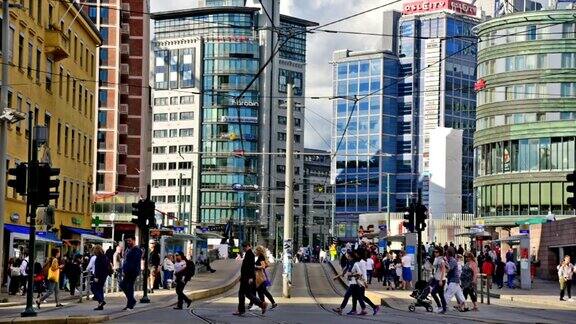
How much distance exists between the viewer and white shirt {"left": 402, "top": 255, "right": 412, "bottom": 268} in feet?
171

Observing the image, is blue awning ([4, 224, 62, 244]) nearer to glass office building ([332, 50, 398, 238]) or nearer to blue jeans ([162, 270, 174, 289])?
blue jeans ([162, 270, 174, 289])

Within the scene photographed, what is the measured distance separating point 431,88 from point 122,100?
72.7m

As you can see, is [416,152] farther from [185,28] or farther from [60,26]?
[60,26]

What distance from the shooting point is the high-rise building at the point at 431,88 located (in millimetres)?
178363

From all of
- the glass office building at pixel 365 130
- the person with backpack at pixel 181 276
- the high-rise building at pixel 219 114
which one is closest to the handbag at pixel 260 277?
the person with backpack at pixel 181 276

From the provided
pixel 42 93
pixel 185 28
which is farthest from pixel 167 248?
pixel 185 28

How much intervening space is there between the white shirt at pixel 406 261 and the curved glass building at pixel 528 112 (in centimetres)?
4137

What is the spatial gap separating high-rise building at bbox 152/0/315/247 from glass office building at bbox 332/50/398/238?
17.8 metres

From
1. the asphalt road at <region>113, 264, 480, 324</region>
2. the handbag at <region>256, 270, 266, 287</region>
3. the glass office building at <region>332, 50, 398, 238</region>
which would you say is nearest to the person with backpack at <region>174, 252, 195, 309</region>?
the asphalt road at <region>113, 264, 480, 324</region>

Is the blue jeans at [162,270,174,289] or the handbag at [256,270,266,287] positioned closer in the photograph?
the handbag at [256,270,266,287]

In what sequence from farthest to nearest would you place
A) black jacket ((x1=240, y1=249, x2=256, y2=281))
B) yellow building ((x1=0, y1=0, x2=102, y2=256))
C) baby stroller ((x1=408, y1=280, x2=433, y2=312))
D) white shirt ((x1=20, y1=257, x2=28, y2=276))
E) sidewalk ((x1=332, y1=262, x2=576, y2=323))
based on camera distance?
yellow building ((x1=0, y1=0, x2=102, y2=256)) < white shirt ((x1=20, y1=257, x2=28, y2=276)) < baby stroller ((x1=408, y1=280, x2=433, y2=312)) < sidewalk ((x1=332, y1=262, x2=576, y2=323)) < black jacket ((x1=240, y1=249, x2=256, y2=281))

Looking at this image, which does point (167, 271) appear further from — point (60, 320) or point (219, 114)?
point (219, 114)

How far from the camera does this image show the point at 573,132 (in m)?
91.7

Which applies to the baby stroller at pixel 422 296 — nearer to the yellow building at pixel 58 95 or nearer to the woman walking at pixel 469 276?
the woman walking at pixel 469 276
